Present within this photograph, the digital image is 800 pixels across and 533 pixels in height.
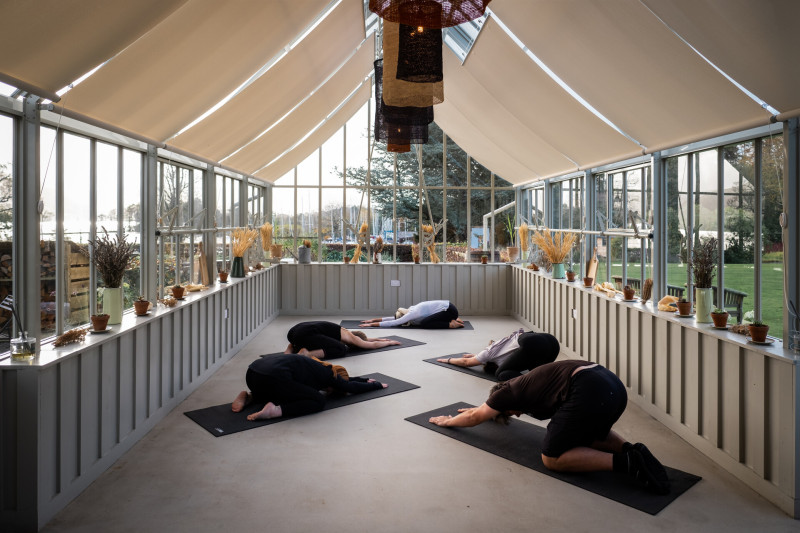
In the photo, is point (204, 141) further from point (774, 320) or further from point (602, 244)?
point (774, 320)

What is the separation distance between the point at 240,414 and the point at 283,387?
0.45 m

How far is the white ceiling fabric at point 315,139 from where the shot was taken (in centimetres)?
1084

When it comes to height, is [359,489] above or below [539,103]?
below

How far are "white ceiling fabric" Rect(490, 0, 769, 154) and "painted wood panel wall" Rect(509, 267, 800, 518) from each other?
1617 millimetres

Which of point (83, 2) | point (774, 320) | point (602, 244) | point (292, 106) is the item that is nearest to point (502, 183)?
point (602, 244)

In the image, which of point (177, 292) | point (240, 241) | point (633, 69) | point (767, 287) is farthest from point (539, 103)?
point (240, 241)

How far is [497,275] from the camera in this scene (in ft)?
38.3

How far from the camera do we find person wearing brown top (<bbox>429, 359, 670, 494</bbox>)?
377 cm

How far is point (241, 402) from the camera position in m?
5.33

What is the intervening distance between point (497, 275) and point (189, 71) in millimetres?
7988

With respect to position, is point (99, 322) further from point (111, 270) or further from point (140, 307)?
point (140, 307)

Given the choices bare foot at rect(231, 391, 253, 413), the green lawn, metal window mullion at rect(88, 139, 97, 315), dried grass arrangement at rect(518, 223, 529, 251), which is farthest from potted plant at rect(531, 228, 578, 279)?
metal window mullion at rect(88, 139, 97, 315)

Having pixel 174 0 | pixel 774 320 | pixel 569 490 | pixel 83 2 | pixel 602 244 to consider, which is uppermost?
pixel 174 0

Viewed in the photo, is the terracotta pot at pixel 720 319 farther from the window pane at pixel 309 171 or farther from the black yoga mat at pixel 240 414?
the window pane at pixel 309 171
